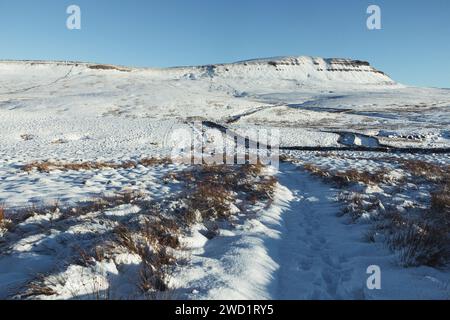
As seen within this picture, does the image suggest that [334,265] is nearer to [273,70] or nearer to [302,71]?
[273,70]

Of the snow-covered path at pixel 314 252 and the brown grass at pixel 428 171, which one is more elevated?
the brown grass at pixel 428 171

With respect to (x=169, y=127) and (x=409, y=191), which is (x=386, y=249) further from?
(x=169, y=127)

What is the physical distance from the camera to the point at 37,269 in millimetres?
5402

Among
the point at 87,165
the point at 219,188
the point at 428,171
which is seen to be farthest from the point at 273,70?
the point at 219,188

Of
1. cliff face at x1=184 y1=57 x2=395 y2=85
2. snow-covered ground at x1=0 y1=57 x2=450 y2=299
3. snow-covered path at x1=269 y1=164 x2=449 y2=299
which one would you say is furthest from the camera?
cliff face at x1=184 y1=57 x2=395 y2=85

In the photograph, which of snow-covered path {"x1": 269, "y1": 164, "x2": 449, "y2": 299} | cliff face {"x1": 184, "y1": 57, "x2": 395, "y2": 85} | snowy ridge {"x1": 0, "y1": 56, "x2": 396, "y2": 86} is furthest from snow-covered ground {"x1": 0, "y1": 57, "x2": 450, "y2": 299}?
cliff face {"x1": 184, "y1": 57, "x2": 395, "y2": 85}

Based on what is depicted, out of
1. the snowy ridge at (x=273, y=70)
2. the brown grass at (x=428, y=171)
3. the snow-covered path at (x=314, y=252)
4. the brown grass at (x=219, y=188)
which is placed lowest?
the snow-covered path at (x=314, y=252)

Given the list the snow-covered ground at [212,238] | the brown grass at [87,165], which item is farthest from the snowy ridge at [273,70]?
the brown grass at [87,165]

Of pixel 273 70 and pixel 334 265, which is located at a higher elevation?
pixel 273 70

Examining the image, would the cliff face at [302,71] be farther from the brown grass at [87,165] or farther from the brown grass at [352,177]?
the brown grass at [352,177]

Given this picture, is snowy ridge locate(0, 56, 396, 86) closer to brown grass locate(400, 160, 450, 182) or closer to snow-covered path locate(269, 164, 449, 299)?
brown grass locate(400, 160, 450, 182)

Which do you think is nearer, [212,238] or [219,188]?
[212,238]
